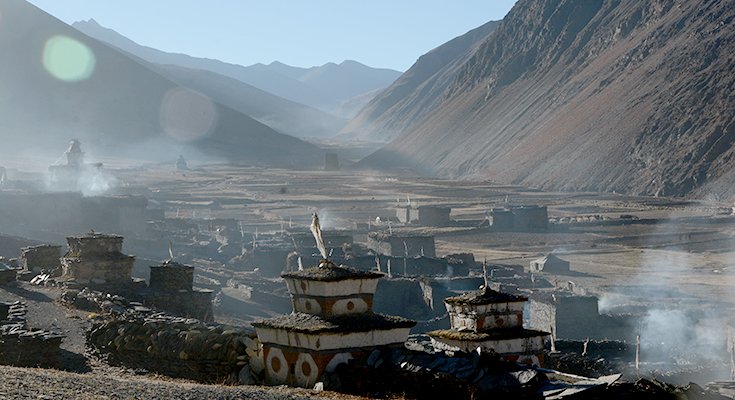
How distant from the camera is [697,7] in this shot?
116062mm

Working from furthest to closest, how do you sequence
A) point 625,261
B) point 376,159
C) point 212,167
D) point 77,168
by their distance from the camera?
point 376,159
point 212,167
point 77,168
point 625,261

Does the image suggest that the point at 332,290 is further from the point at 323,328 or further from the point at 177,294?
the point at 177,294

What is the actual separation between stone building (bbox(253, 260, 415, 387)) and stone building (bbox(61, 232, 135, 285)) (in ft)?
33.4

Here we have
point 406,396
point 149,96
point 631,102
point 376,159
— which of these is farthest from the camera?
point 149,96

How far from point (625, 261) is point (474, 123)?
92433 millimetres

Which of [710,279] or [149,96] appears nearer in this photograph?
[710,279]

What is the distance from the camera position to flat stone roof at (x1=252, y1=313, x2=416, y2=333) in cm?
1080

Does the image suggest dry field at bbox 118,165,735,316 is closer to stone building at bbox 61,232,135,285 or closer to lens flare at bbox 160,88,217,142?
stone building at bbox 61,232,135,285

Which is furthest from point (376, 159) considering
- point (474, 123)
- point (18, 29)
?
point (18, 29)

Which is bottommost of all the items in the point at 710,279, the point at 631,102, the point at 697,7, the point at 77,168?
the point at 710,279

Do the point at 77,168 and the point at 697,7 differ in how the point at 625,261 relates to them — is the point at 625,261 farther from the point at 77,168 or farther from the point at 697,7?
the point at 697,7

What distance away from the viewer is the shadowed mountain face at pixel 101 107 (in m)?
156

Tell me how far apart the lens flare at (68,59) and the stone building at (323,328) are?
175 meters

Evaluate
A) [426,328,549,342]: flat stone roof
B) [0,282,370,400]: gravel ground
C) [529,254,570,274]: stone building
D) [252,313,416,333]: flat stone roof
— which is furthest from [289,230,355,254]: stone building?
[252,313,416,333]: flat stone roof
